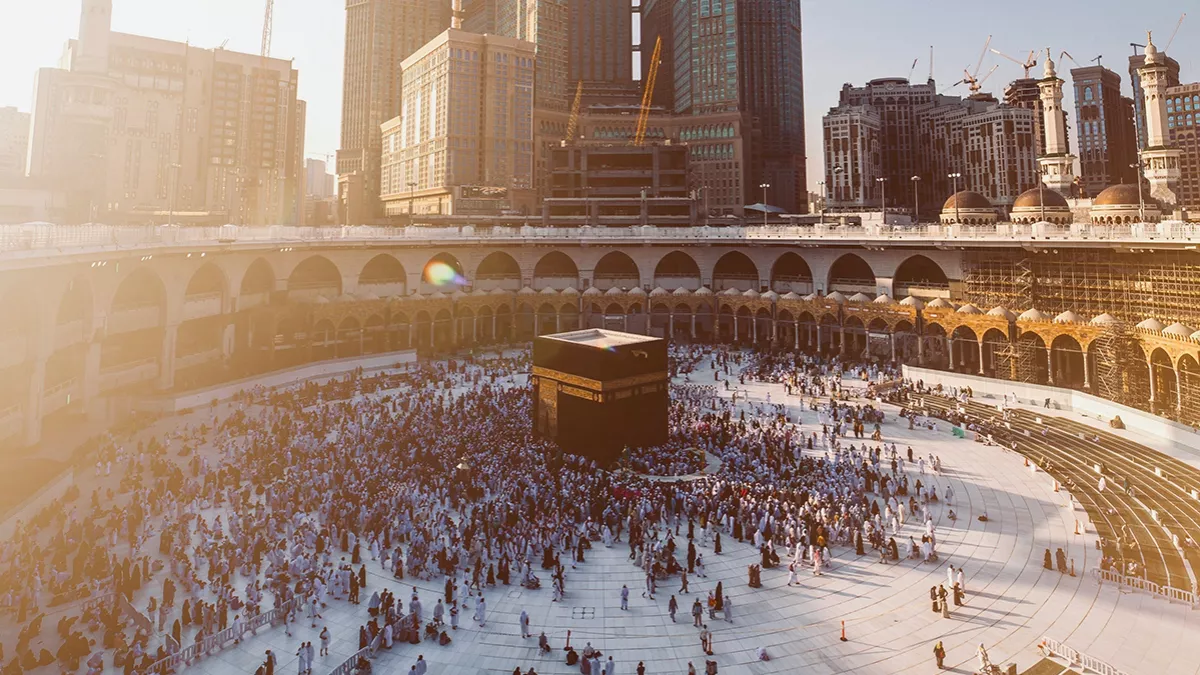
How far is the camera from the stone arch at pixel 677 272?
203 ft

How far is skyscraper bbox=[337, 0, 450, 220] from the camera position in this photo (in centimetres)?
14562

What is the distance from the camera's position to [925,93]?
16125cm

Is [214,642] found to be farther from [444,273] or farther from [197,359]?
[444,273]

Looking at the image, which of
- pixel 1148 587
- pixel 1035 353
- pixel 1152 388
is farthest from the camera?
pixel 1035 353

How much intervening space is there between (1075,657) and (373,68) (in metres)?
165

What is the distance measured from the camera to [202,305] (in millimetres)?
A: 39750

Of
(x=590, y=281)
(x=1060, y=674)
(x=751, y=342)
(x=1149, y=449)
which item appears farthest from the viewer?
(x=590, y=281)

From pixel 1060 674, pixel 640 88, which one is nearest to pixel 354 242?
pixel 1060 674

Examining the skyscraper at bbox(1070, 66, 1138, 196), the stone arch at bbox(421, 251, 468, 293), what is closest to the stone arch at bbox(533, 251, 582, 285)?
the stone arch at bbox(421, 251, 468, 293)

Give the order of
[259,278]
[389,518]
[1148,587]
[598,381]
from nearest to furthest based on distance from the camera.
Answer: [1148,587] < [389,518] < [598,381] < [259,278]

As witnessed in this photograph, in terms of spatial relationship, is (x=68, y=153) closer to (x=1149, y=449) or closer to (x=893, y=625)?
(x=893, y=625)

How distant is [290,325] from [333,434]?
20713mm

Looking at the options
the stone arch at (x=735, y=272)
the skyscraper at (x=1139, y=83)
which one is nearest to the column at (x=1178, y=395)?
the stone arch at (x=735, y=272)

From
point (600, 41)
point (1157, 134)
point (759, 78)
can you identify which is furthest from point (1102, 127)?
point (600, 41)
